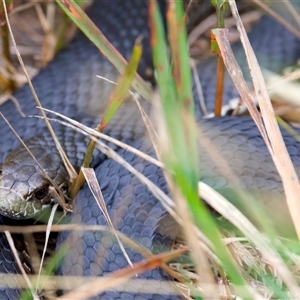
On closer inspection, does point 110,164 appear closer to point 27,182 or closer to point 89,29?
point 27,182

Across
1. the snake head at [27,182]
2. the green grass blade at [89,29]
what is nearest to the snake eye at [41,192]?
the snake head at [27,182]

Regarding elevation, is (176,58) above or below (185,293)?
above

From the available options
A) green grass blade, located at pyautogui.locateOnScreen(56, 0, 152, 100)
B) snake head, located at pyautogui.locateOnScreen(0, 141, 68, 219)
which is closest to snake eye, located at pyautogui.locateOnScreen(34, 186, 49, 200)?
snake head, located at pyautogui.locateOnScreen(0, 141, 68, 219)

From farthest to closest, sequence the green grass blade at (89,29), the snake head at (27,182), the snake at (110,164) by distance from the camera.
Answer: the snake head at (27,182), the snake at (110,164), the green grass blade at (89,29)

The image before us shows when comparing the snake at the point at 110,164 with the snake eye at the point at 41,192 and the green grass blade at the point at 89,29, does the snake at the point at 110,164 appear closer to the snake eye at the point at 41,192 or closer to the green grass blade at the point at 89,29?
the snake eye at the point at 41,192

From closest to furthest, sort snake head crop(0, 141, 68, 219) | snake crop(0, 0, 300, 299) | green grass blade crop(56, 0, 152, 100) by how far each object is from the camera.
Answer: green grass blade crop(56, 0, 152, 100), snake crop(0, 0, 300, 299), snake head crop(0, 141, 68, 219)

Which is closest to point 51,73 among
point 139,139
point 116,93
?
point 139,139

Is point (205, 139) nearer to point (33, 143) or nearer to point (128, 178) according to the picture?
point (128, 178)

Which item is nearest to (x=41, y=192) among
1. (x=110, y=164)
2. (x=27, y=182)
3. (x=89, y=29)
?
(x=27, y=182)

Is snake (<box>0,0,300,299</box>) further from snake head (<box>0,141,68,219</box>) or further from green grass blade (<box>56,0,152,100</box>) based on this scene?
green grass blade (<box>56,0,152,100</box>)
